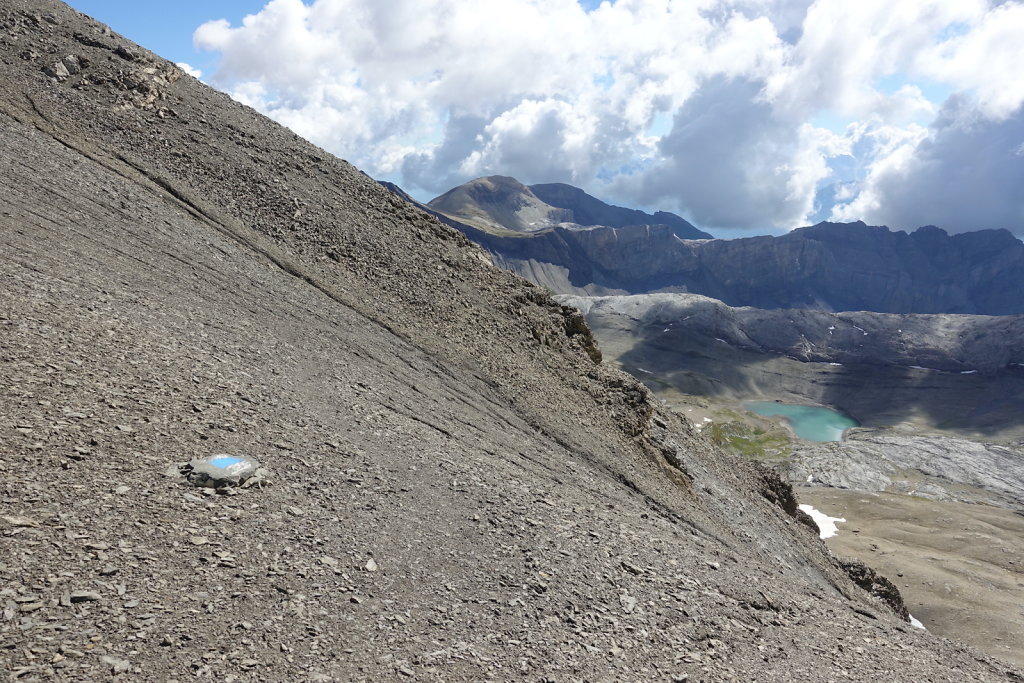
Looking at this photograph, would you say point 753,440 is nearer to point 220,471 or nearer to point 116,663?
point 220,471

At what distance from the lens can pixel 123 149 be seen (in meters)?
32.0

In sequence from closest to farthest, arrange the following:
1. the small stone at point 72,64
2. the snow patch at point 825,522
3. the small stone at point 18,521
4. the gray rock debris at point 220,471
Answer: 1. the small stone at point 18,521
2. the gray rock debris at point 220,471
3. the small stone at point 72,64
4. the snow patch at point 825,522

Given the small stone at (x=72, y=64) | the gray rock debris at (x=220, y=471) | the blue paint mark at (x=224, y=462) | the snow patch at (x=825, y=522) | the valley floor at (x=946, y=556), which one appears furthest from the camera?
the snow patch at (x=825, y=522)

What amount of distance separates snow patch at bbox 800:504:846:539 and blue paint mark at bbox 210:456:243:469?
89100 mm

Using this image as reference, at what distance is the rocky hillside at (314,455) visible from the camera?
10.7 m

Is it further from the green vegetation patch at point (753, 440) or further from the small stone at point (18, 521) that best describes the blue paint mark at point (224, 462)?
the green vegetation patch at point (753, 440)

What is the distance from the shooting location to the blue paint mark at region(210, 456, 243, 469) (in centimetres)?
1362

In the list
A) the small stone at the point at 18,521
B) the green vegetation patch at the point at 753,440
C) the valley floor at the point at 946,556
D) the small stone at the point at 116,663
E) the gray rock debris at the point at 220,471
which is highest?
the green vegetation patch at the point at 753,440

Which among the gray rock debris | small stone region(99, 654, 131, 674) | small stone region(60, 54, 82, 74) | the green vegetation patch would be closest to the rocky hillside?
small stone region(99, 654, 131, 674)

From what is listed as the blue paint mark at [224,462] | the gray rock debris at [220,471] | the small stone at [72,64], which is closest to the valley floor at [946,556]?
the gray rock debris at [220,471]

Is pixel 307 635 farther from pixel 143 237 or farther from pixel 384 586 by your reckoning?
pixel 143 237

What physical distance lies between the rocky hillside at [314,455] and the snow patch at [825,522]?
5818 centimetres

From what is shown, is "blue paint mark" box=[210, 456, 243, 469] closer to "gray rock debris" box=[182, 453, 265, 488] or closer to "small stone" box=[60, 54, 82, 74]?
"gray rock debris" box=[182, 453, 265, 488]

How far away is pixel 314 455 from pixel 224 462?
2.64 metres
